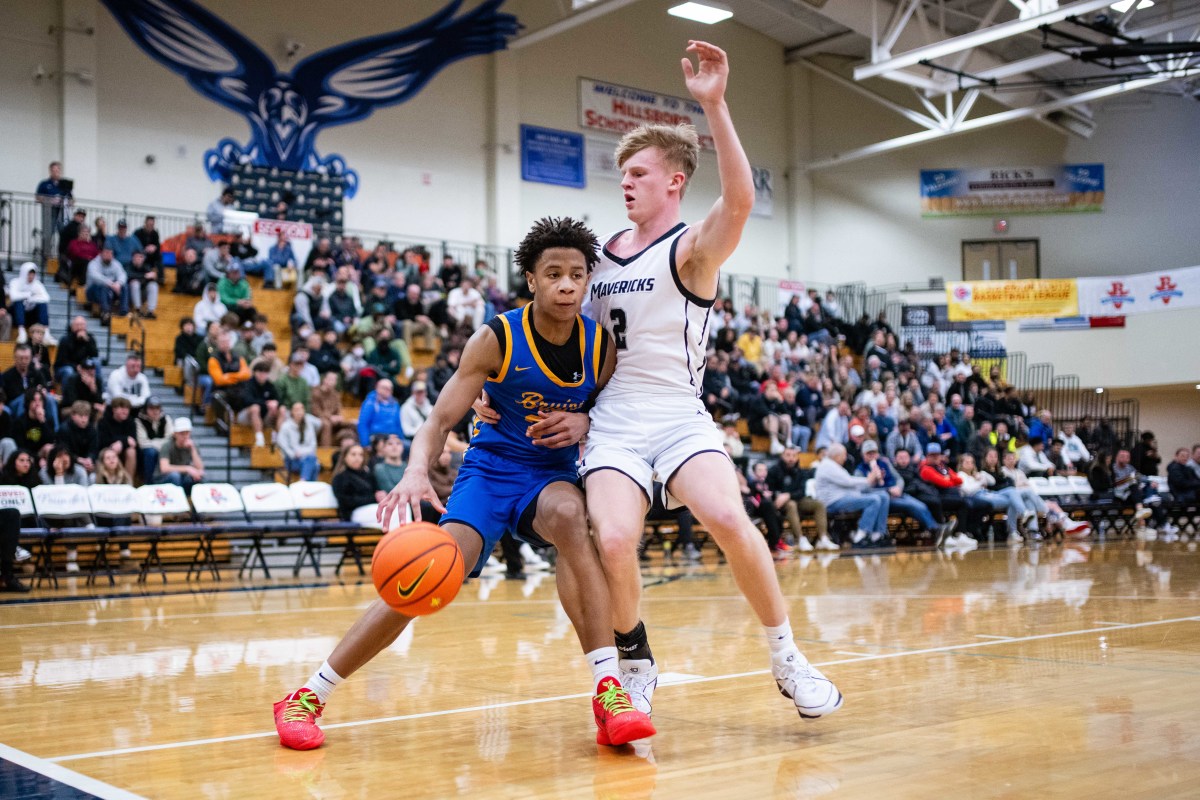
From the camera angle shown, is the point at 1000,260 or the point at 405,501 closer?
the point at 405,501

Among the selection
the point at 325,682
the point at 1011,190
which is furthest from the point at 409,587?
the point at 1011,190

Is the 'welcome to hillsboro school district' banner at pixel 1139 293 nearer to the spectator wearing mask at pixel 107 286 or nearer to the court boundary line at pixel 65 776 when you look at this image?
the spectator wearing mask at pixel 107 286

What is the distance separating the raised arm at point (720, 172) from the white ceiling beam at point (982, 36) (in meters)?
17.5

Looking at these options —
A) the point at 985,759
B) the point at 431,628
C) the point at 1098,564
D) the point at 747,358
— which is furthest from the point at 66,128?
the point at 985,759

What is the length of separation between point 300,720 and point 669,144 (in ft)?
7.44

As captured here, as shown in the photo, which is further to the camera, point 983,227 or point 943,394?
point 983,227

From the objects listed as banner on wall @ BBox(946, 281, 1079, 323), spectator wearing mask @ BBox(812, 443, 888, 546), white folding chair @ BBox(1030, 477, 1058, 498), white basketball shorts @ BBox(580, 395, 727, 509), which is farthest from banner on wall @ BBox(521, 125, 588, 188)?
white basketball shorts @ BBox(580, 395, 727, 509)

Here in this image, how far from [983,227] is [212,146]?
782 inches

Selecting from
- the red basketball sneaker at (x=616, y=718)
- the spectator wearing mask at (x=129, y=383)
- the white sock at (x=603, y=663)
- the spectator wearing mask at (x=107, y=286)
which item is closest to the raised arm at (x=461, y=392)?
the white sock at (x=603, y=663)

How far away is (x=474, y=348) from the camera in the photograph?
3906 millimetres

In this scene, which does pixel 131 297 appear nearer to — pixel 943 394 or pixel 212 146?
pixel 212 146

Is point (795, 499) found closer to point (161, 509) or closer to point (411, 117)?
point (161, 509)

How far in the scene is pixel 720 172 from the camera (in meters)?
3.74

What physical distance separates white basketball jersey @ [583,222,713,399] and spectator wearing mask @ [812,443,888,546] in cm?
1188
